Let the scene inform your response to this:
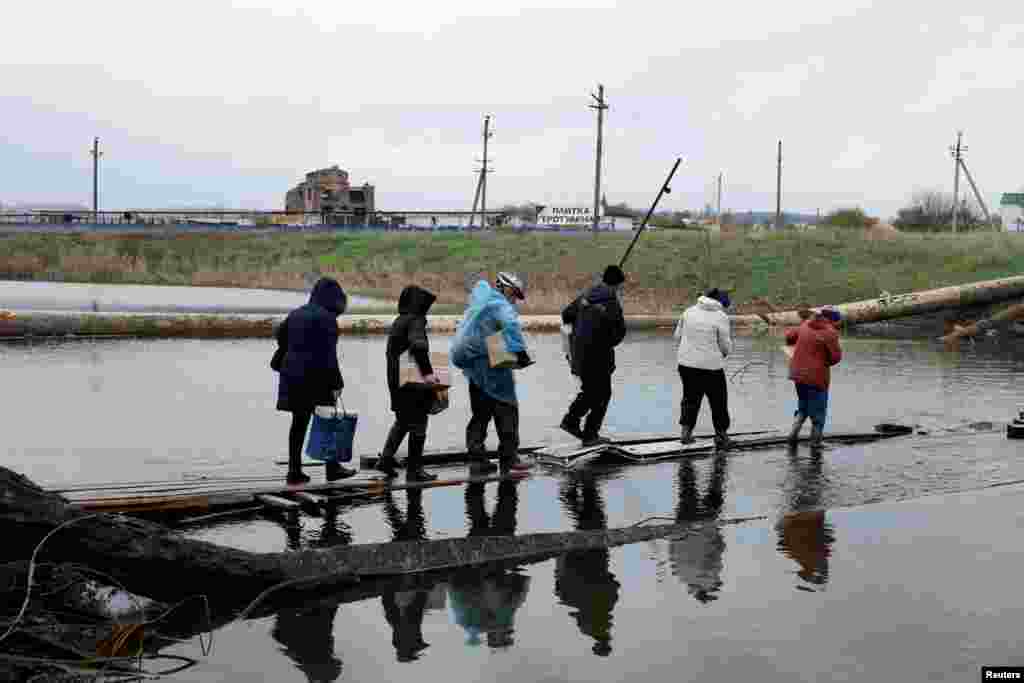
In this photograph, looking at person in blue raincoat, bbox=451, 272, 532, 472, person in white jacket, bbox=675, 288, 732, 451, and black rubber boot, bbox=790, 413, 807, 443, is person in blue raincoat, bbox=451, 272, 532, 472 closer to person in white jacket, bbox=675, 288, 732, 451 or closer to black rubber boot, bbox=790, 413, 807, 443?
person in white jacket, bbox=675, 288, 732, 451

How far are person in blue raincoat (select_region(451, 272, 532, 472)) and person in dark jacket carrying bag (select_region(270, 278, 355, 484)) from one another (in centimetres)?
137

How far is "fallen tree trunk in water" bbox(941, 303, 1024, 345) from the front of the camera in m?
30.6

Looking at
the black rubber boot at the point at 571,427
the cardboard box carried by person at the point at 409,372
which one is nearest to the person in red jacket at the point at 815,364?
the black rubber boot at the point at 571,427

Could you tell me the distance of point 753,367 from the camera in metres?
22.3

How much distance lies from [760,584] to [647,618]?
3.39ft

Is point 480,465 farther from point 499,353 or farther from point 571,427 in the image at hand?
point 499,353

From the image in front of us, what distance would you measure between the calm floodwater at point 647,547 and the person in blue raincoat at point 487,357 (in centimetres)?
46

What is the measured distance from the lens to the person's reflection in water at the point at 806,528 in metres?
7.78

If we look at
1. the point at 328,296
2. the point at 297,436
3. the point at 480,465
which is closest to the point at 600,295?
the point at 480,465

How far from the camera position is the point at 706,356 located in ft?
39.5

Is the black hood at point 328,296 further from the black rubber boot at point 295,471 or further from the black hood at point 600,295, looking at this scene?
the black hood at point 600,295

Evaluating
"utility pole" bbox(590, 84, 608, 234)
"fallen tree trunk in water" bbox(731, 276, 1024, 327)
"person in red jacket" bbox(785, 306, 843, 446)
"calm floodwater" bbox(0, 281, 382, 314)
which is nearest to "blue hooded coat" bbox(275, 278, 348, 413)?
"person in red jacket" bbox(785, 306, 843, 446)

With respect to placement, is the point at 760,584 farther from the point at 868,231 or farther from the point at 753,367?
the point at 868,231

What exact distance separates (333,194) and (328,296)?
82.9 meters
